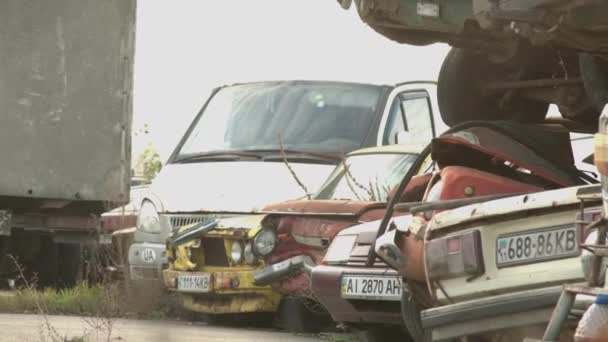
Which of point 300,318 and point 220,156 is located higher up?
point 220,156

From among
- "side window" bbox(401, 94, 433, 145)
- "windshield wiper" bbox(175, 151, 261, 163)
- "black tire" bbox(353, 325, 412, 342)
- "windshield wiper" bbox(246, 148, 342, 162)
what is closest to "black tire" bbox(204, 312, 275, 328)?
"windshield wiper" bbox(246, 148, 342, 162)

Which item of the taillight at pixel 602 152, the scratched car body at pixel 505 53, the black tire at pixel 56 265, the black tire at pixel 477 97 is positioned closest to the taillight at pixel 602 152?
the taillight at pixel 602 152

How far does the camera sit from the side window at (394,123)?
14.7m

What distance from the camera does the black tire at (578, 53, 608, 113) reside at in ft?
24.3

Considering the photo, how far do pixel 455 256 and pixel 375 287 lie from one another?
1.35 m

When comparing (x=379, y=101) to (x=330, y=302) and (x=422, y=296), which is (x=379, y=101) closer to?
(x=330, y=302)

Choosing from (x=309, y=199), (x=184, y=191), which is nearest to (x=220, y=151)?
(x=184, y=191)

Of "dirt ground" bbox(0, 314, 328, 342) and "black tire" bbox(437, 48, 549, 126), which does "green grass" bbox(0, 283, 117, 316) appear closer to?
"dirt ground" bbox(0, 314, 328, 342)

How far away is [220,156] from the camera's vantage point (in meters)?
14.9

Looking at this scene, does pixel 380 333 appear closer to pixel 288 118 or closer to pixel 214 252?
pixel 214 252

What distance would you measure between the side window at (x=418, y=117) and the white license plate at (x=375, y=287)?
22.5 feet

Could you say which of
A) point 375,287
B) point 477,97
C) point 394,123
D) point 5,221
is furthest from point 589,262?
point 5,221

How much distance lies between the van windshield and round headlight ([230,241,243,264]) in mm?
1947

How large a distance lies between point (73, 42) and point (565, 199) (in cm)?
1247
